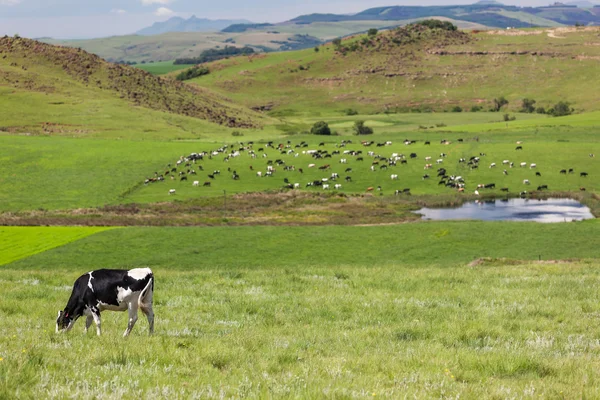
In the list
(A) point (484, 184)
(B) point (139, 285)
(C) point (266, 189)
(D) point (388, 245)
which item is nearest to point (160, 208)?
(C) point (266, 189)

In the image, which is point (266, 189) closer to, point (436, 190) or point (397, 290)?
point (436, 190)

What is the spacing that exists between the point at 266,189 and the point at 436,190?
20980mm

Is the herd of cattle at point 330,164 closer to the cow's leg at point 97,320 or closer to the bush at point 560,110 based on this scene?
the cow's leg at point 97,320

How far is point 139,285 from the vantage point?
13.3 meters

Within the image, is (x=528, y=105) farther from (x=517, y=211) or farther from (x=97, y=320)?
(x=97, y=320)

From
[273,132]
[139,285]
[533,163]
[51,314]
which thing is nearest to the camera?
[139,285]

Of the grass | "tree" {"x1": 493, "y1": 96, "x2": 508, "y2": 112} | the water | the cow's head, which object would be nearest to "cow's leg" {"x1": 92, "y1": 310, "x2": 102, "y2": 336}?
the cow's head

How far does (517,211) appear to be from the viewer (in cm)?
7012

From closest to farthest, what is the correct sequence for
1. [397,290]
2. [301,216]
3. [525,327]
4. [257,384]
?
[257,384], [525,327], [397,290], [301,216]

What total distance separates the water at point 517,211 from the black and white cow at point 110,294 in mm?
56982

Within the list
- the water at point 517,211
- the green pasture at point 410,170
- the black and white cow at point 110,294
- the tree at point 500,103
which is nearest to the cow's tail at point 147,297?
the black and white cow at point 110,294

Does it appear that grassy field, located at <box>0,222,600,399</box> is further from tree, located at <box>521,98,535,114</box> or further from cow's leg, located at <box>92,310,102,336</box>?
tree, located at <box>521,98,535,114</box>

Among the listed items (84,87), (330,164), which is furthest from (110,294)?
(84,87)

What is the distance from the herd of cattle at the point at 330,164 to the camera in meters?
83.6
